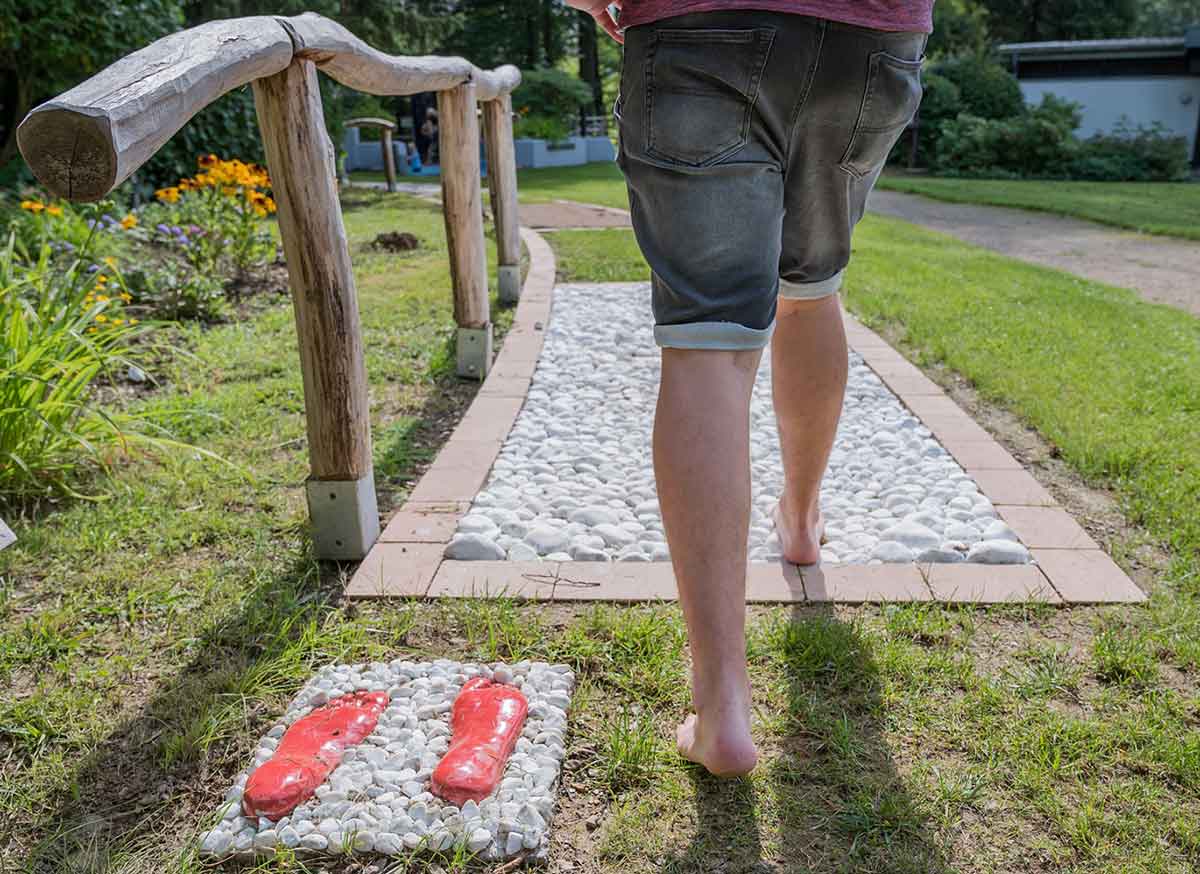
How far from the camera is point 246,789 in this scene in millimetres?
1429

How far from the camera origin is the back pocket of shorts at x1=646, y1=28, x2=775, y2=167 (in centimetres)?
128

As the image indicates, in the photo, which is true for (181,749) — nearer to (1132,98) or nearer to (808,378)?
(808,378)

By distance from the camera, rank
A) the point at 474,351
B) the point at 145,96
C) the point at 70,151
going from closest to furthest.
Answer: the point at 70,151 < the point at 145,96 < the point at 474,351

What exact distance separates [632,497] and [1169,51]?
76.9ft

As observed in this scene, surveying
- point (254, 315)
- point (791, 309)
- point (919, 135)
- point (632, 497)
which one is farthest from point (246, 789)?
point (919, 135)

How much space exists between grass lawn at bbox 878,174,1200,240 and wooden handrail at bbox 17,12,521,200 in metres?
8.07

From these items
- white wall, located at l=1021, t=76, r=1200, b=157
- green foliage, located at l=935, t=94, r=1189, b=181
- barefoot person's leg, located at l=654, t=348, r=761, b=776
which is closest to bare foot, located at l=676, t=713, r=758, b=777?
A: barefoot person's leg, located at l=654, t=348, r=761, b=776

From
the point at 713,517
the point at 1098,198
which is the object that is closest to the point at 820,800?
the point at 713,517

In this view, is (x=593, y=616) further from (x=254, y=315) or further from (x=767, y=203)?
(x=254, y=315)

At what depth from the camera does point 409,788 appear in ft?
4.79

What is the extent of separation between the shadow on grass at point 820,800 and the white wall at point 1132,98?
72.1 ft

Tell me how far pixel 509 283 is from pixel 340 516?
301cm

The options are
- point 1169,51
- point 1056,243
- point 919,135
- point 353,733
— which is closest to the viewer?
point 353,733

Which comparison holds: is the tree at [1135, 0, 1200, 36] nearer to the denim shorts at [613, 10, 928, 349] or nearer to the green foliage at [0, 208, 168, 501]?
the green foliage at [0, 208, 168, 501]
